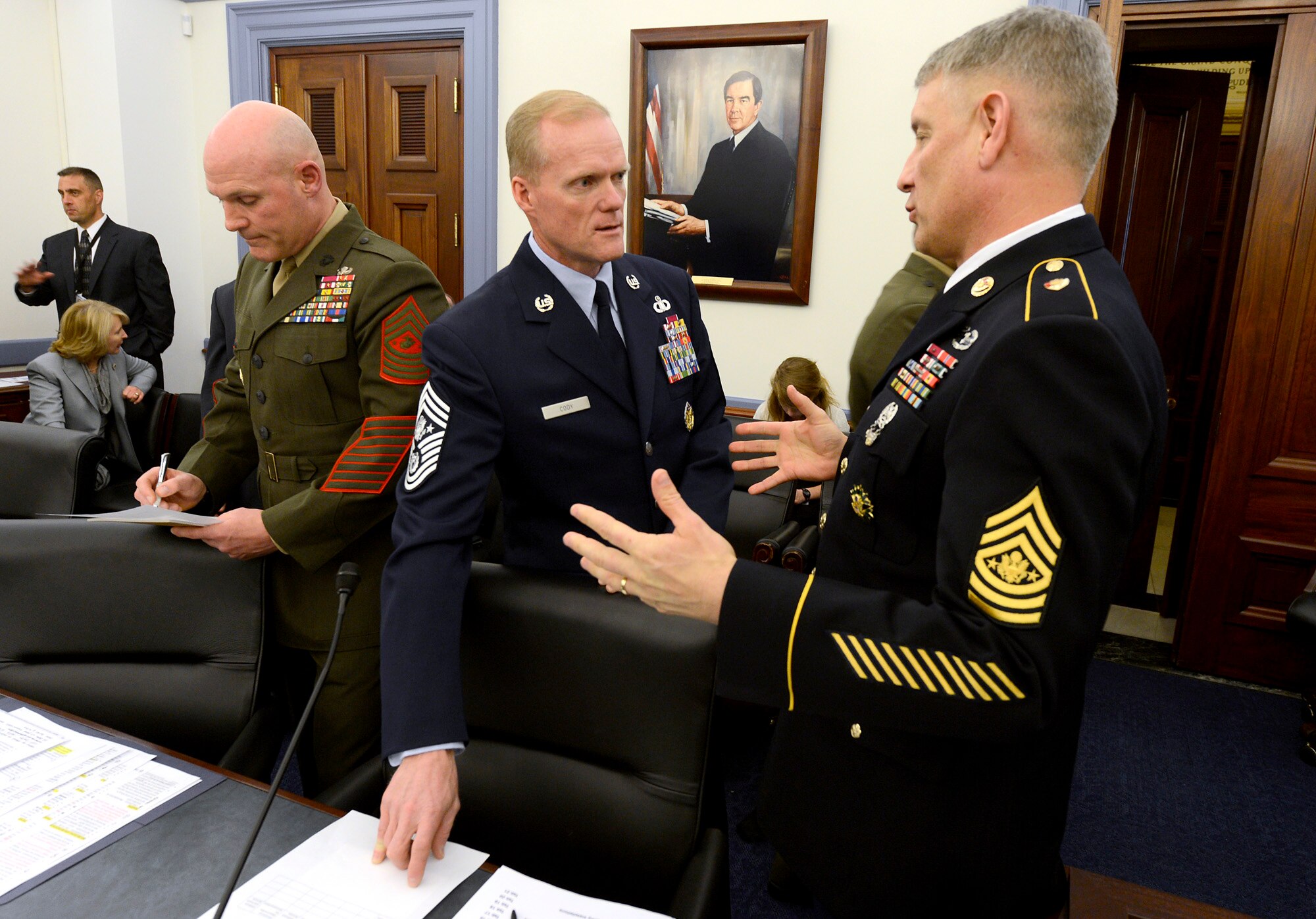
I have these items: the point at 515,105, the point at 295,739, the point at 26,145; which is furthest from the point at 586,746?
the point at 26,145

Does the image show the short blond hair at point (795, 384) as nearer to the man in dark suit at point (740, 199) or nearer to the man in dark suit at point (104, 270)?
the man in dark suit at point (740, 199)

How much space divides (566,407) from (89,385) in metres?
3.45

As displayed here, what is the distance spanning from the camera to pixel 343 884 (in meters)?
0.89

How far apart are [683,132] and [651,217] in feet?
1.26

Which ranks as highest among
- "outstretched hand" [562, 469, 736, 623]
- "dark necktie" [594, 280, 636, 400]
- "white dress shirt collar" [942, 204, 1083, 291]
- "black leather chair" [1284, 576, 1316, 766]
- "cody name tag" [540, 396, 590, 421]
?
"white dress shirt collar" [942, 204, 1083, 291]

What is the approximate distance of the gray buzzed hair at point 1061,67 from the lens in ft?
2.71

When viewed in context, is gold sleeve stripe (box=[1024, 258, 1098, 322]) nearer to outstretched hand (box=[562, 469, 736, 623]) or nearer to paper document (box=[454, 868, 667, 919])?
outstretched hand (box=[562, 469, 736, 623])

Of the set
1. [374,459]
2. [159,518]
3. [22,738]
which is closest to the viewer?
[22,738]

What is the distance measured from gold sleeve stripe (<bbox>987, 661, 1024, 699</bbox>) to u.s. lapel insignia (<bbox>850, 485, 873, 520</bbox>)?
0.83 feet

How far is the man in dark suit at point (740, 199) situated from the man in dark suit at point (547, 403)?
2.15 meters

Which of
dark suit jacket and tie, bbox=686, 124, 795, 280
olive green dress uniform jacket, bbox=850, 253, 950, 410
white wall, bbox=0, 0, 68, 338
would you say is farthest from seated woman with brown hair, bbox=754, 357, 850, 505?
Answer: white wall, bbox=0, 0, 68, 338

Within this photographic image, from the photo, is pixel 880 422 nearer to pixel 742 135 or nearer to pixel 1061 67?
pixel 1061 67

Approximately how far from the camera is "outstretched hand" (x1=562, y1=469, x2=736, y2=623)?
78 cm

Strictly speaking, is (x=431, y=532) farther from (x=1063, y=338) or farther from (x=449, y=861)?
(x=1063, y=338)
